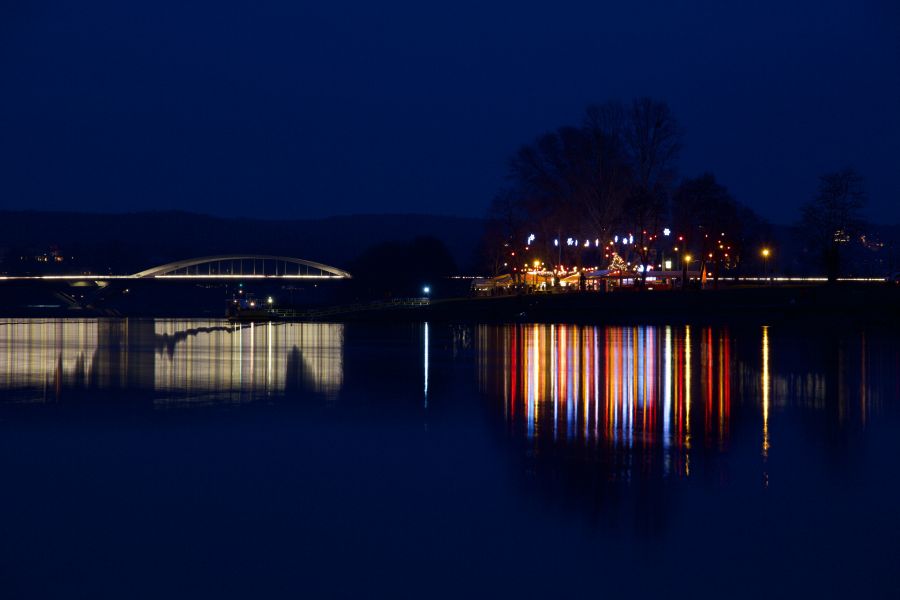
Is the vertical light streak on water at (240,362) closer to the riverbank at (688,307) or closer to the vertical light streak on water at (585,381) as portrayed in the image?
the vertical light streak on water at (585,381)

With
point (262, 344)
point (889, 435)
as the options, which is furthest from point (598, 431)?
point (262, 344)

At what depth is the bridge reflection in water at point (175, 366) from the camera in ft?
79.6

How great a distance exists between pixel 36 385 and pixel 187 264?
132415 millimetres

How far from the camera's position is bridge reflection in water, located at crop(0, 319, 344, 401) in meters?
24.3

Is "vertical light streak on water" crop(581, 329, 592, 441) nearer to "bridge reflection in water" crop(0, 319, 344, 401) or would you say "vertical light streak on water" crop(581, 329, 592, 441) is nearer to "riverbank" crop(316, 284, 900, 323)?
"bridge reflection in water" crop(0, 319, 344, 401)

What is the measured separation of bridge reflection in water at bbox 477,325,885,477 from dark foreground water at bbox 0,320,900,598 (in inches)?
3.8

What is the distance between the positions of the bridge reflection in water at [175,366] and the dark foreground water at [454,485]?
268 mm

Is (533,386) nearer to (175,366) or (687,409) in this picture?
(687,409)

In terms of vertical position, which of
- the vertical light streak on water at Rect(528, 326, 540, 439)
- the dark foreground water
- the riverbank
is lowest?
the dark foreground water

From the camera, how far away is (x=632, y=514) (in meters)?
11.6

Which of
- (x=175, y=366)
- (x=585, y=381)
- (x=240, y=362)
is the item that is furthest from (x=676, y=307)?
(x=585, y=381)

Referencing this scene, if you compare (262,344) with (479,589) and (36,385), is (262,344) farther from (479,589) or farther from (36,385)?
(479,589)

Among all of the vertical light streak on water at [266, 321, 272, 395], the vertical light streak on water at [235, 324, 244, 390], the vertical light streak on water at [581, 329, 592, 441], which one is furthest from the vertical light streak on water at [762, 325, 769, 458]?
the vertical light streak on water at [235, 324, 244, 390]

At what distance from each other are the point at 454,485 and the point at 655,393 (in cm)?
1000
